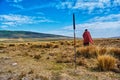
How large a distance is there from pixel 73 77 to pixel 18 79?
7.16ft

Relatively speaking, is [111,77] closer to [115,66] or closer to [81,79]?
[81,79]

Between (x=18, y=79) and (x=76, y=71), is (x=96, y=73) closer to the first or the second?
(x=76, y=71)

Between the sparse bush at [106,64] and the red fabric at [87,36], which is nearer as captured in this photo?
the sparse bush at [106,64]

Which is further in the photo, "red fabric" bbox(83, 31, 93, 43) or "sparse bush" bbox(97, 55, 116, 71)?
"red fabric" bbox(83, 31, 93, 43)

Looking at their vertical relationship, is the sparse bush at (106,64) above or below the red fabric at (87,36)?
below

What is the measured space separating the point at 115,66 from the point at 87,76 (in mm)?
2421

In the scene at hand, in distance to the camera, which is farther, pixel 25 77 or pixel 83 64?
pixel 83 64

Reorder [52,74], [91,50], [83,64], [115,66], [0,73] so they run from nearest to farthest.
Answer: [52,74] → [0,73] → [115,66] → [83,64] → [91,50]

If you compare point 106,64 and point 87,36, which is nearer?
point 106,64

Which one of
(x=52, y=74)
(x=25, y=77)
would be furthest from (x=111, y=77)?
(x=25, y=77)

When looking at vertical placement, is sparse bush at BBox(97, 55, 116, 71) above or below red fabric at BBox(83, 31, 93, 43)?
below

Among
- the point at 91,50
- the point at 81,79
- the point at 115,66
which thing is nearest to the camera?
the point at 81,79

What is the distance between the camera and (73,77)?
31.2 ft

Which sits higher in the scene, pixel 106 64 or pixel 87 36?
pixel 87 36
